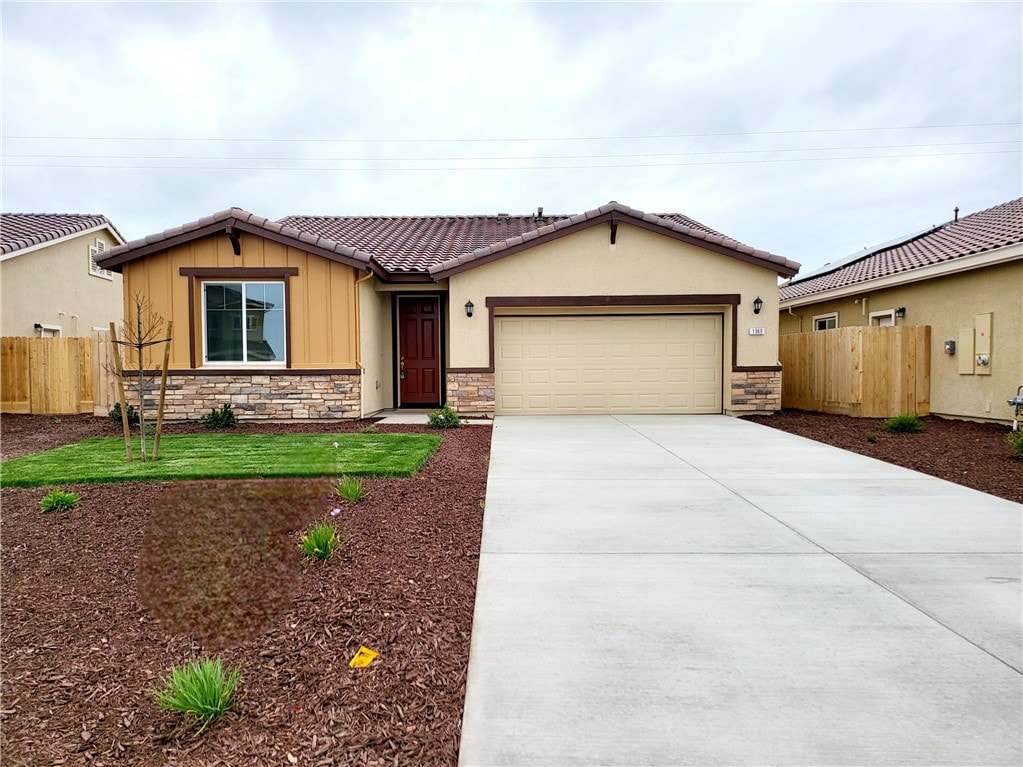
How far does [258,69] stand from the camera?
47.1 ft

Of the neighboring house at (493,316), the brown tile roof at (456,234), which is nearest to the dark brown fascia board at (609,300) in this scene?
the neighboring house at (493,316)

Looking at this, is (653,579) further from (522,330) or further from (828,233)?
(828,233)

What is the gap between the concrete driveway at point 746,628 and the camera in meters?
2.12

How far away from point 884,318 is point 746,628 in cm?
1341

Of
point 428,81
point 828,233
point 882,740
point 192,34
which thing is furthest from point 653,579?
point 828,233

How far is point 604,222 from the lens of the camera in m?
11.7

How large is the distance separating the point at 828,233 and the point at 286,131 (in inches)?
999

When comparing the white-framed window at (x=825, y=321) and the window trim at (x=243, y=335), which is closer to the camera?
the window trim at (x=243, y=335)

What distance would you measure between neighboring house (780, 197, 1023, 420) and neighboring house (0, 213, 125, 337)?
19577mm

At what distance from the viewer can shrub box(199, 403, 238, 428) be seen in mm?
10461

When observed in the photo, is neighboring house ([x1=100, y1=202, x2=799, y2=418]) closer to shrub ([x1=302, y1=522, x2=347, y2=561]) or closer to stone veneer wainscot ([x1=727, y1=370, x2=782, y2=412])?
stone veneer wainscot ([x1=727, y1=370, x2=782, y2=412])

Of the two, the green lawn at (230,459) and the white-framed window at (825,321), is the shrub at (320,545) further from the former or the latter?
the white-framed window at (825,321)

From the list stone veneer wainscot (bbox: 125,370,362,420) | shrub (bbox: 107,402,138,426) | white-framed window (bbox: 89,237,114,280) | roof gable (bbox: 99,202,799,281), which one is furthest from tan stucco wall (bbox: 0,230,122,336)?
stone veneer wainscot (bbox: 125,370,362,420)

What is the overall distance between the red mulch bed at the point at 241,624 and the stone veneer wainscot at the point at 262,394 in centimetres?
576
